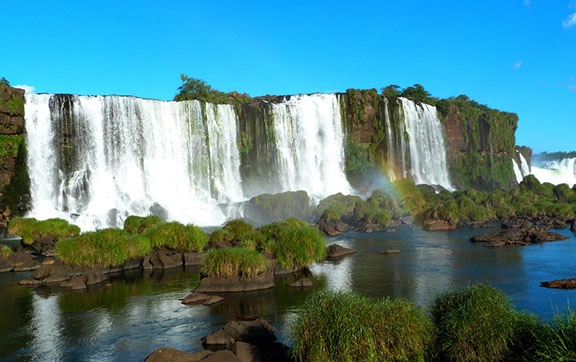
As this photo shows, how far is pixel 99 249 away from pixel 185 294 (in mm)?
7835

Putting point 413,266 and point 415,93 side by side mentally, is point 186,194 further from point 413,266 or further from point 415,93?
point 415,93

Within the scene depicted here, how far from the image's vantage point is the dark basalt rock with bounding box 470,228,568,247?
121 ft

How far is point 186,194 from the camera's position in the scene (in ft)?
208

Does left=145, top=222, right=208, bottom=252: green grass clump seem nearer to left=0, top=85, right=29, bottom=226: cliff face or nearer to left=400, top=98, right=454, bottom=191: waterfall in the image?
left=0, top=85, right=29, bottom=226: cliff face

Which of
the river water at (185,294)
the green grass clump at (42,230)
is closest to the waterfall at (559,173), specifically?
the river water at (185,294)

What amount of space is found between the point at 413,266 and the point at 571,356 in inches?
767

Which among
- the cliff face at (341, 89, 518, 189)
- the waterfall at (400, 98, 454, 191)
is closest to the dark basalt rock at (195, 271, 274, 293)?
the cliff face at (341, 89, 518, 189)

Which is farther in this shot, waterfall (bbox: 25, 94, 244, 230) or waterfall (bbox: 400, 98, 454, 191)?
waterfall (bbox: 400, 98, 454, 191)

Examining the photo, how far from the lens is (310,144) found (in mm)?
77000

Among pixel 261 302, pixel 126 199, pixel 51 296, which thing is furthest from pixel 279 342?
pixel 126 199

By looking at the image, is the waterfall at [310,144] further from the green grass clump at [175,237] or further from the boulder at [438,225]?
the green grass clump at [175,237]

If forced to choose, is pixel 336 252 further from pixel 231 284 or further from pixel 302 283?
pixel 231 284

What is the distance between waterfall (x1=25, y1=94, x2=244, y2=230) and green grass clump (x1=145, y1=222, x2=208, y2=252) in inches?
837

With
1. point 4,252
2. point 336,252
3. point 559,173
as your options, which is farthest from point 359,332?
point 559,173
